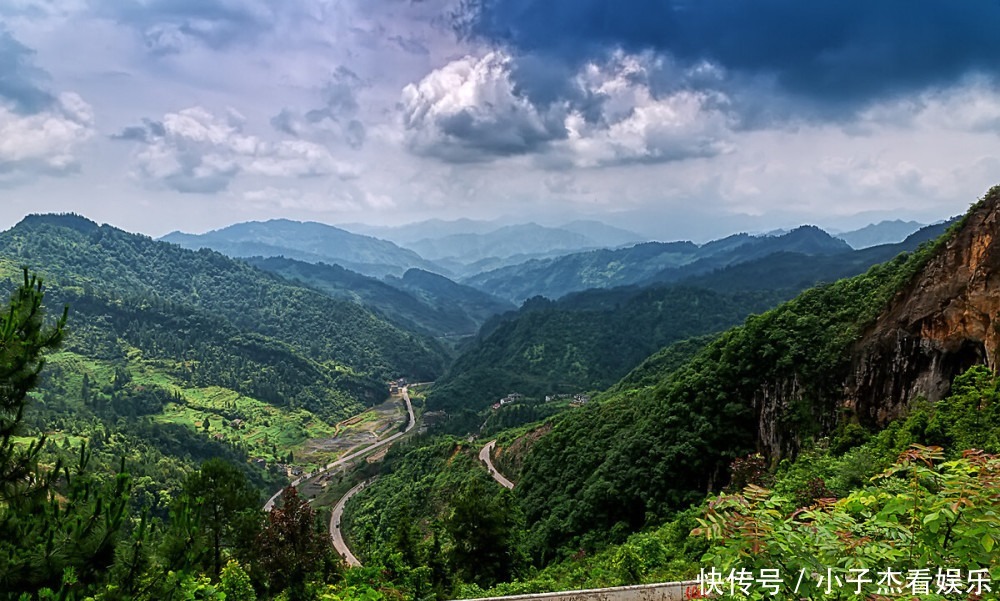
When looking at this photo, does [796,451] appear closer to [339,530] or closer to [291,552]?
[291,552]

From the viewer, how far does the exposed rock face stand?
63.7 ft

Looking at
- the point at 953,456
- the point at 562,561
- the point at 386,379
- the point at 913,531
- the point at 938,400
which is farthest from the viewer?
the point at 386,379

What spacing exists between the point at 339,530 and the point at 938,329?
210 feet

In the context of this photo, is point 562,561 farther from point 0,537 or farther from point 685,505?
point 0,537

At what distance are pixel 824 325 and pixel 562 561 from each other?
18010mm

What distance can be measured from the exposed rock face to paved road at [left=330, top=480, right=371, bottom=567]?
43898mm

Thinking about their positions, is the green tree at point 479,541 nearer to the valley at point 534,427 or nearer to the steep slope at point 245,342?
the valley at point 534,427

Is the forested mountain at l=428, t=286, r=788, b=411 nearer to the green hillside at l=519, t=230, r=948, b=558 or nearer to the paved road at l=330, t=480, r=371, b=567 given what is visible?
the paved road at l=330, t=480, r=371, b=567

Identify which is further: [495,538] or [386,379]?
[386,379]

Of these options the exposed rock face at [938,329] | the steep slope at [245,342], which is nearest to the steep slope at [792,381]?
the exposed rock face at [938,329]

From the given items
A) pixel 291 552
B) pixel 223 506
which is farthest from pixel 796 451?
pixel 223 506

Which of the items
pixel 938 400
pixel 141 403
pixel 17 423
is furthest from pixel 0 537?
pixel 141 403

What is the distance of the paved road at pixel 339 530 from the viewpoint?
2149 inches

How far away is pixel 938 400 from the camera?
64.8 feet
